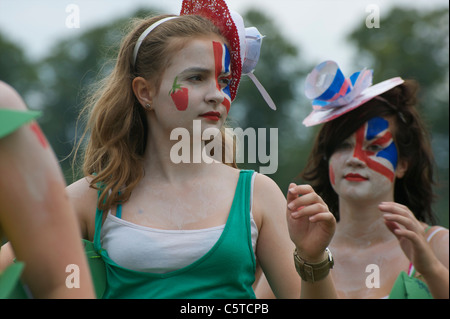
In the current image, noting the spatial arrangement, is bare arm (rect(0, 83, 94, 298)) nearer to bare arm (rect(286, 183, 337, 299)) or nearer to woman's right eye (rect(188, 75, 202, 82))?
bare arm (rect(286, 183, 337, 299))

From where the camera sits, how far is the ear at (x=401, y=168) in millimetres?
4422

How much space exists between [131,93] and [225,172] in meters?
0.56

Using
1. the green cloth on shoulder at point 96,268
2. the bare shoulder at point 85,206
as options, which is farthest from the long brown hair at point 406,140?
the green cloth on shoulder at point 96,268

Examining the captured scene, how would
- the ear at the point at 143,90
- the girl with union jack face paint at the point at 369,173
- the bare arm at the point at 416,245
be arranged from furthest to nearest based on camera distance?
the girl with union jack face paint at the point at 369,173, the ear at the point at 143,90, the bare arm at the point at 416,245

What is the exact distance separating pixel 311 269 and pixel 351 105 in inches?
74.1

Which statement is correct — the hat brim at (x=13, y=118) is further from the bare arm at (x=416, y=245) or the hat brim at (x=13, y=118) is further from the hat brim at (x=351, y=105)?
the hat brim at (x=351, y=105)

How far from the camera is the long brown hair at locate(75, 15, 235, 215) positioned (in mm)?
3012

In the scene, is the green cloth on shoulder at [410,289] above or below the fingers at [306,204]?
below

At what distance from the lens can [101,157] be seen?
315 cm

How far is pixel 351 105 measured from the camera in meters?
4.37

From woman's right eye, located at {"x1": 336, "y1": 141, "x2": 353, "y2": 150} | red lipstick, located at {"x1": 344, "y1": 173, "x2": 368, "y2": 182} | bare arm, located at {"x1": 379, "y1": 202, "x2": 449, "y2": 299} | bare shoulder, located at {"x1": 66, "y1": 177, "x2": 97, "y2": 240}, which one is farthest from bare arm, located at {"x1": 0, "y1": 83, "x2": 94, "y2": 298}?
woman's right eye, located at {"x1": 336, "y1": 141, "x2": 353, "y2": 150}

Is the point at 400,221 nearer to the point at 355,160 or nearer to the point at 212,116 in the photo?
the point at 212,116

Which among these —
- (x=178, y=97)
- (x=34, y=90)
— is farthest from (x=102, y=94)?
(x=34, y=90)

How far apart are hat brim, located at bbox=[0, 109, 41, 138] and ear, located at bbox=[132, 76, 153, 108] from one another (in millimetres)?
1706
